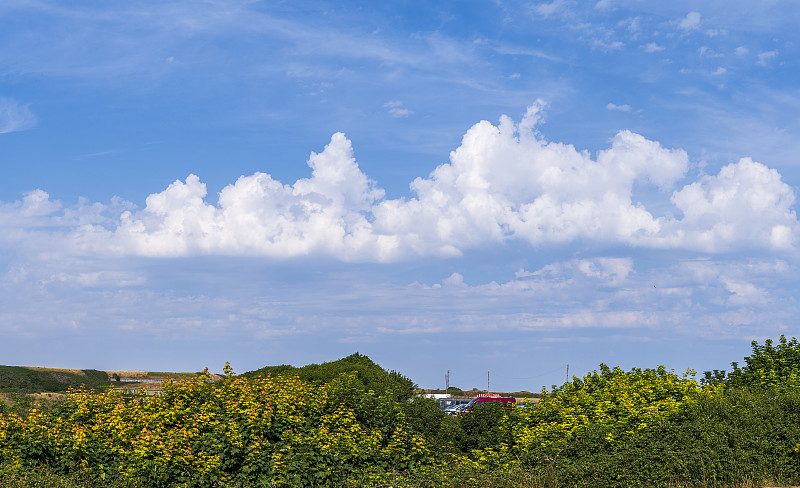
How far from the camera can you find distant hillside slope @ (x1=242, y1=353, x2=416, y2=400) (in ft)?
75.5

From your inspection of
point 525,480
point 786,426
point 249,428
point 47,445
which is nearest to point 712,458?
point 786,426

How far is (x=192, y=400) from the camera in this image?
14.0m

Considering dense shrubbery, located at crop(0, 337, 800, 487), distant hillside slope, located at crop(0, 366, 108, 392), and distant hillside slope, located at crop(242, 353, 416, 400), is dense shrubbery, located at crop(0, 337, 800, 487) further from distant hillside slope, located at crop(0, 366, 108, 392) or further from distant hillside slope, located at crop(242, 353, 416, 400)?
distant hillside slope, located at crop(0, 366, 108, 392)

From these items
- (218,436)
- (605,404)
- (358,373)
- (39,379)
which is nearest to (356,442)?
(218,436)

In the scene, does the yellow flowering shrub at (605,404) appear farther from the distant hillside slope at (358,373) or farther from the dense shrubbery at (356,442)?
the distant hillside slope at (358,373)

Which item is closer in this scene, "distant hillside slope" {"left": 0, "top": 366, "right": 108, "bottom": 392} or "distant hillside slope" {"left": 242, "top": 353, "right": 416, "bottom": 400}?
"distant hillside slope" {"left": 242, "top": 353, "right": 416, "bottom": 400}

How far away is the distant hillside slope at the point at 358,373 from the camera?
2302 centimetres

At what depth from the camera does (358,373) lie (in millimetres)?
24719

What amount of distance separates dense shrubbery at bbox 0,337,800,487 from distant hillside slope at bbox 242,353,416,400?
24.0 ft

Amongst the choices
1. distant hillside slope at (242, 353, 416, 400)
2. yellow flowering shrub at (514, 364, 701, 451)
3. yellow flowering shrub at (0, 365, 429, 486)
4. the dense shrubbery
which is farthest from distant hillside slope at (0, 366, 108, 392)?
yellow flowering shrub at (514, 364, 701, 451)

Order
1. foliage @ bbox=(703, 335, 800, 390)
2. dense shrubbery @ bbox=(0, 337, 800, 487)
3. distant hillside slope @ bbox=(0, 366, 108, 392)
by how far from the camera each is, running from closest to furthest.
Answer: dense shrubbery @ bbox=(0, 337, 800, 487) < foliage @ bbox=(703, 335, 800, 390) < distant hillside slope @ bbox=(0, 366, 108, 392)

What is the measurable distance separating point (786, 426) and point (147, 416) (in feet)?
39.3

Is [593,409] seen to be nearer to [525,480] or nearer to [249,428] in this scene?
[525,480]

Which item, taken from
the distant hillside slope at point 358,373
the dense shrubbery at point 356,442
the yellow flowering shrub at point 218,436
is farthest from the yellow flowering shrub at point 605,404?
the distant hillside slope at point 358,373
